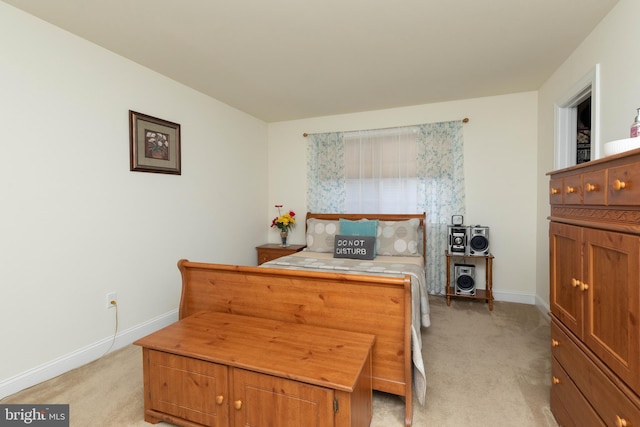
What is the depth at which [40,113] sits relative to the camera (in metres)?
2.12

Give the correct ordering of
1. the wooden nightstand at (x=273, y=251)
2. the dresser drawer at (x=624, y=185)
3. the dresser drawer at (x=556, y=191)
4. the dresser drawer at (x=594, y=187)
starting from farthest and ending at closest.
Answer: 1. the wooden nightstand at (x=273, y=251)
2. the dresser drawer at (x=556, y=191)
3. the dresser drawer at (x=594, y=187)
4. the dresser drawer at (x=624, y=185)

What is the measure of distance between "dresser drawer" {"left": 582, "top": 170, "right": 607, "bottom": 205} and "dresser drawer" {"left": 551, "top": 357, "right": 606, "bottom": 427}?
2.88 ft

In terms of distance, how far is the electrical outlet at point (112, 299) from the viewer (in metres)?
2.56

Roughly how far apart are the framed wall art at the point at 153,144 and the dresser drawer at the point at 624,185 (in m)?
3.22

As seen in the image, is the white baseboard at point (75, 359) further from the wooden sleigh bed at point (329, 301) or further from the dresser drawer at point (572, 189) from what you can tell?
the dresser drawer at point (572, 189)

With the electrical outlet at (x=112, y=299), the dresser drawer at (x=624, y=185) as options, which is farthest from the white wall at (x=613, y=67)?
the electrical outlet at (x=112, y=299)

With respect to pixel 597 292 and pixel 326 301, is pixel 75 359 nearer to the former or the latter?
pixel 326 301

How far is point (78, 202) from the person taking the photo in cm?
235

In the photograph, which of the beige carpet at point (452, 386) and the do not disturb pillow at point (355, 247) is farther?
the do not disturb pillow at point (355, 247)

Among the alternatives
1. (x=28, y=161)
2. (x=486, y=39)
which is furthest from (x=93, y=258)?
(x=486, y=39)

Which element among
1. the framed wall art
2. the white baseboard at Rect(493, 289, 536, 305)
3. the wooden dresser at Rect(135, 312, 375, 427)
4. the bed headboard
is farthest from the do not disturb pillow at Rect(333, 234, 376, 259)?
the framed wall art

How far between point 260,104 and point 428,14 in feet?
7.80

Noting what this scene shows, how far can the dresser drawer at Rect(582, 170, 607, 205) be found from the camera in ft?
4.02

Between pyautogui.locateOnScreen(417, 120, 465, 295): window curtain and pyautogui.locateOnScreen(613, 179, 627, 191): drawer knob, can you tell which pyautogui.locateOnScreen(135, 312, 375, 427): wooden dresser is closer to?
pyautogui.locateOnScreen(613, 179, 627, 191): drawer knob
